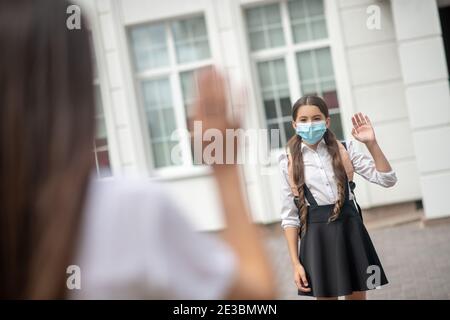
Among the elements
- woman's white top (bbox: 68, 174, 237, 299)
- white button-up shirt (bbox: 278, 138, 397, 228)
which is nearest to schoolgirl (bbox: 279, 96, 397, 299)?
white button-up shirt (bbox: 278, 138, 397, 228)

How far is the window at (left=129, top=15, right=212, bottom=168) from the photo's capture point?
4.69ft

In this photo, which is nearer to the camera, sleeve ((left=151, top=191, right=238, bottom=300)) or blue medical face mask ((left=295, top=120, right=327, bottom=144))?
sleeve ((left=151, top=191, right=238, bottom=300))

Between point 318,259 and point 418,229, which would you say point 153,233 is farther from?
point 418,229

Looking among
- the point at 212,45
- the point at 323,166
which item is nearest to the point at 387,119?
the point at 323,166

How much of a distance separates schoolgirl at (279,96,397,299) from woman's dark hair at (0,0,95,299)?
71 centimetres

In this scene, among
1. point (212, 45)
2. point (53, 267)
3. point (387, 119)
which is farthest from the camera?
point (212, 45)

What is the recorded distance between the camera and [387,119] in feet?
4.21

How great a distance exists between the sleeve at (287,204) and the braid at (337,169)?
0.26 ft

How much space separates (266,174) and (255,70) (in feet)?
0.91

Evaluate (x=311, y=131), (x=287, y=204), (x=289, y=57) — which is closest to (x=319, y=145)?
(x=311, y=131)

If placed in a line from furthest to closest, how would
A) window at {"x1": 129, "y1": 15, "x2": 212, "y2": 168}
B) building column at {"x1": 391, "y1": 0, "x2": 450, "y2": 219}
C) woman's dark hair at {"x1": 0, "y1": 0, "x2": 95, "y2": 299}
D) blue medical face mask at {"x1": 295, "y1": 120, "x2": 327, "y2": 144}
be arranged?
window at {"x1": 129, "y1": 15, "x2": 212, "y2": 168}, building column at {"x1": 391, "y1": 0, "x2": 450, "y2": 219}, blue medical face mask at {"x1": 295, "y1": 120, "x2": 327, "y2": 144}, woman's dark hair at {"x1": 0, "y1": 0, "x2": 95, "y2": 299}

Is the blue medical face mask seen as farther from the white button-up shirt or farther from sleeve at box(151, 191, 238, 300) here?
sleeve at box(151, 191, 238, 300)

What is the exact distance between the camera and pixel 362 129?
1247mm

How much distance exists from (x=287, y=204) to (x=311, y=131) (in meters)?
0.17
